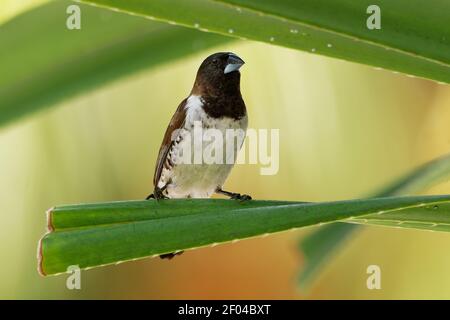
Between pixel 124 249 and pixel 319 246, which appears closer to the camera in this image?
pixel 124 249

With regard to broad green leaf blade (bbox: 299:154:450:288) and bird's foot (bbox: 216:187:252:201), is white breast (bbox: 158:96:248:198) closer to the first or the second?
bird's foot (bbox: 216:187:252:201)

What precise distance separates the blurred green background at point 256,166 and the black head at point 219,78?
0.25 feet

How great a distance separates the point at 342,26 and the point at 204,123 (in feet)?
3.70

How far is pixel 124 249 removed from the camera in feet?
1.83

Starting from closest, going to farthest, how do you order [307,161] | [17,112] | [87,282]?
[17,112] → [307,161] → [87,282]

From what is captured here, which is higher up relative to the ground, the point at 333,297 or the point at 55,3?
the point at 55,3

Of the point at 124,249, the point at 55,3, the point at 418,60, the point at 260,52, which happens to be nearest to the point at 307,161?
the point at 260,52

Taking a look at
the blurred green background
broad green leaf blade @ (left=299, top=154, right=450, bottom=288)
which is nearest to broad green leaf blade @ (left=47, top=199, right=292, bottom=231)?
broad green leaf blade @ (left=299, top=154, right=450, bottom=288)

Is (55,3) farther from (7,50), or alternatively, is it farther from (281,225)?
(281,225)

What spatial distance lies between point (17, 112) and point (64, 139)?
755 millimetres

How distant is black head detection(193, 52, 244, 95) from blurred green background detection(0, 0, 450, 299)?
3.0 inches

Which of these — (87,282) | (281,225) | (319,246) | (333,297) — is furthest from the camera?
(333,297)

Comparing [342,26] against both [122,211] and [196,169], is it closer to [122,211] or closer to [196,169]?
[122,211]

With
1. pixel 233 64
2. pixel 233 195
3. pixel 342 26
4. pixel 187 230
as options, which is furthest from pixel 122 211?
pixel 233 64
